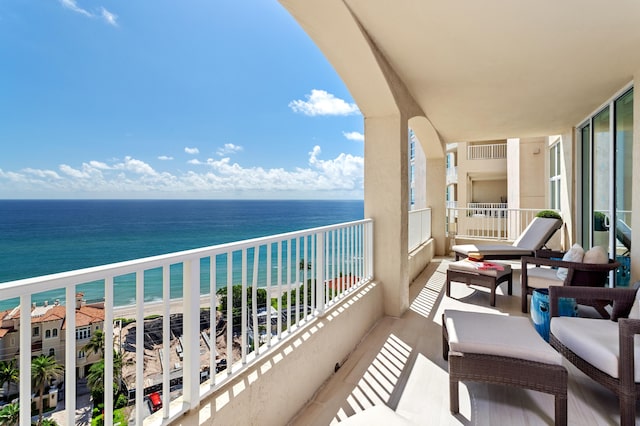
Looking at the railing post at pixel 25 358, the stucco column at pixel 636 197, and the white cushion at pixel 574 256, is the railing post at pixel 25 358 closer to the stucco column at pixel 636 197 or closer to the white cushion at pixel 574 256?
→ the white cushion at pixel 574 256

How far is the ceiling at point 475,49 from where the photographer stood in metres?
2.50

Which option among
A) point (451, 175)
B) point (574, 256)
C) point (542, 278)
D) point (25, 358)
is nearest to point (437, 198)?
point (542, 278)

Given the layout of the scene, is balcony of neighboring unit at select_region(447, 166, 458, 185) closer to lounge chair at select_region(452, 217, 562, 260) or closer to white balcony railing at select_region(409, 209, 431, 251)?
white balcony railing at select_region(409, 209, 431, 251)

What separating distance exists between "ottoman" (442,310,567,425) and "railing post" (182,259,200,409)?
147 cm

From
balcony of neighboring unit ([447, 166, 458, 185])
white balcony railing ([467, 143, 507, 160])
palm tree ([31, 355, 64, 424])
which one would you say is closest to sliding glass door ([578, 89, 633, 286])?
palm tree ([31, 355, 64, 424])

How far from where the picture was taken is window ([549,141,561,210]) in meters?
7.63

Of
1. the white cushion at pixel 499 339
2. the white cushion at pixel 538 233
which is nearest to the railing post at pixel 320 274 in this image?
the white cushion at pixel 499 339

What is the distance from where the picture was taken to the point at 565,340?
7.30 feet

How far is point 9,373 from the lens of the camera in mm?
975

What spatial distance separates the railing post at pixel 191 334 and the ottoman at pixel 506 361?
1.47 m

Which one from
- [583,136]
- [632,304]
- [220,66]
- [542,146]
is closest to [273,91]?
[220,66]

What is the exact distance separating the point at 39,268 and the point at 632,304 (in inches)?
985

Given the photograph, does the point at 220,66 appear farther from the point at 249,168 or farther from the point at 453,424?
the point at 453,424

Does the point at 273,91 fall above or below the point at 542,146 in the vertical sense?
above
